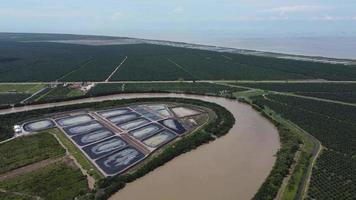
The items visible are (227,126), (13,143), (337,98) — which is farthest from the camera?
(337,98)

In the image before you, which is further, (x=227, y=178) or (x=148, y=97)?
(x=148, y=97)

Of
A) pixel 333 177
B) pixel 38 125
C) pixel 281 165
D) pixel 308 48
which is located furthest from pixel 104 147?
pixel 308 48

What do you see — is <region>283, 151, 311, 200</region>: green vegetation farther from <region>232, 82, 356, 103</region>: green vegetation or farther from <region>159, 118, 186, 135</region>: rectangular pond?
<region>232, 82, 356, 103</region>: green vegetation

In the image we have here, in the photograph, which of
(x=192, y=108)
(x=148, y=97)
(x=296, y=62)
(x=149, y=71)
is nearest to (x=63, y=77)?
(x=149, y=71)

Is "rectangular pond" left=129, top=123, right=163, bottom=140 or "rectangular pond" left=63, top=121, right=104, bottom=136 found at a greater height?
"rectangular pond" left=129, top=123, right=163, bottom=140

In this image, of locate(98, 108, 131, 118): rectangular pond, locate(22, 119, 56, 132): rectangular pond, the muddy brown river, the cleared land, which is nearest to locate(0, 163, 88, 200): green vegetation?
the muddy brown river

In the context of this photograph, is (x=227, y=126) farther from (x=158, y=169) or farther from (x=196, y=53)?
(x=196, y=53)
